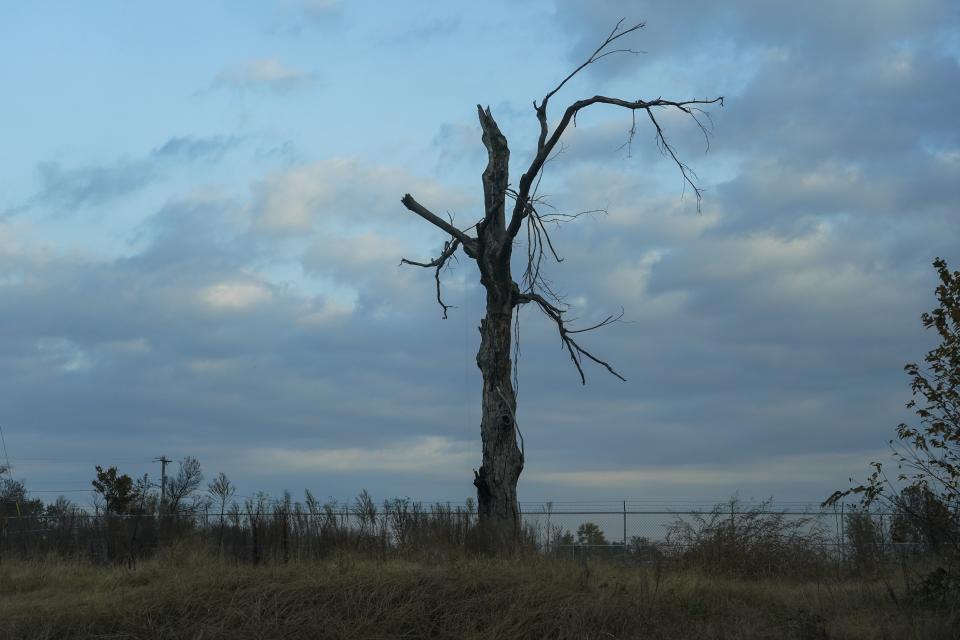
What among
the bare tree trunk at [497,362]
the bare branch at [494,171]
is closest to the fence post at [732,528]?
the bare tree trunk at [497,362]

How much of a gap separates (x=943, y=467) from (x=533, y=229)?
7.73 m

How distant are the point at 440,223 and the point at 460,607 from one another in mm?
7949

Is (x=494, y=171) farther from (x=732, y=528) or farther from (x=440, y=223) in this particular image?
(x=732, y=528)

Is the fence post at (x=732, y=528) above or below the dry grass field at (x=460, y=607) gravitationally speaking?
above

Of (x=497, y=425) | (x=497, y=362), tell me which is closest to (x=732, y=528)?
(x=497, y=425)

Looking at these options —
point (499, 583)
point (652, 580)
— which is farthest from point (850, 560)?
point (499, 583)

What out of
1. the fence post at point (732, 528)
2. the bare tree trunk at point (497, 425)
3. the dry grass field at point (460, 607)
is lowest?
the dry grass field at point (460, 607)

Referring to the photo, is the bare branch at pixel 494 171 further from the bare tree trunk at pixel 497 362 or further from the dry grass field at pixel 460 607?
the dry grass field at pixel 460 607

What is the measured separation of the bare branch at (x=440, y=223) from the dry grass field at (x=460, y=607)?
6.01 meters

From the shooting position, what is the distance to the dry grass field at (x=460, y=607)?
10461 mm

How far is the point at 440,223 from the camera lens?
17297 mm

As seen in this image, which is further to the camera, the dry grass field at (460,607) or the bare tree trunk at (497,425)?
the bare tree trunk at (497,425)

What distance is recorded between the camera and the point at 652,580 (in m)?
12.7

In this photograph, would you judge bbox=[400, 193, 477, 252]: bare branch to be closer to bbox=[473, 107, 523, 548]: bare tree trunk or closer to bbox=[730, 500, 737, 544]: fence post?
bbox=[473, 107, 523, 548]: bare tree trunk
